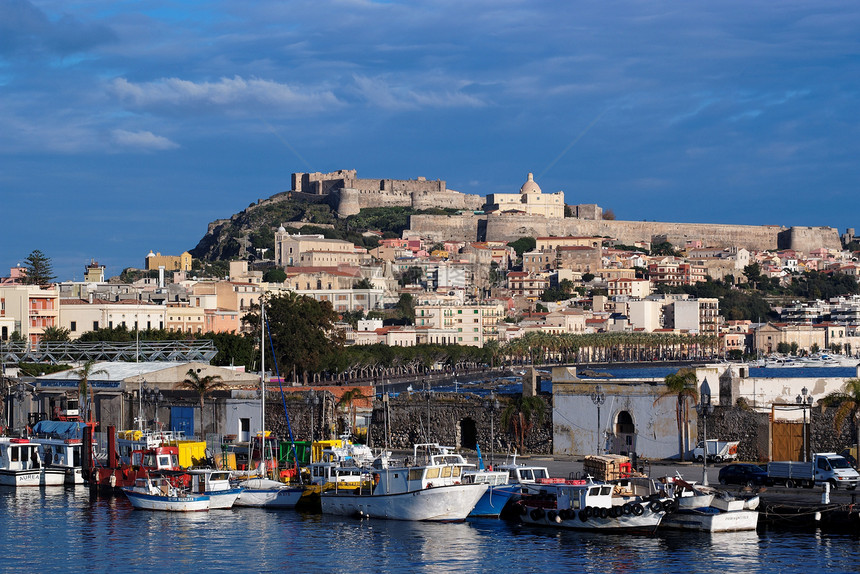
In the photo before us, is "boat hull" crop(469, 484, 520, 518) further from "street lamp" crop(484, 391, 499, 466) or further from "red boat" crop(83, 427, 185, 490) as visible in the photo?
"red boat" crop(83, 427, 185, 490)

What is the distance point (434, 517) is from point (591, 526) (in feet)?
11.0

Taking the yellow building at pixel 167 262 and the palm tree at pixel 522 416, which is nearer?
the palm tree at pixel 522 416

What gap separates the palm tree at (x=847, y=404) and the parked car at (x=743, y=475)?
2397 millimetres

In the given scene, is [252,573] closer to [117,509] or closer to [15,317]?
[117,509]

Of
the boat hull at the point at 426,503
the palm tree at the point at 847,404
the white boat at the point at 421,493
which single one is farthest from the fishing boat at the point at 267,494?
the palm tree at the point at 847,404

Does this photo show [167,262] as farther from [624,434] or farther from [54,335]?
[624,434]

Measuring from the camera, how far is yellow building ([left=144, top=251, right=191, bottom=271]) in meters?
156

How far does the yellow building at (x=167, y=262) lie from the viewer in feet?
512

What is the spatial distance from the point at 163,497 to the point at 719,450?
12839mm

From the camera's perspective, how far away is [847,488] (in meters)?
28.1

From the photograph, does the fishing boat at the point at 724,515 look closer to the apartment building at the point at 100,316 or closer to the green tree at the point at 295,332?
the green tree at the point at 295,332

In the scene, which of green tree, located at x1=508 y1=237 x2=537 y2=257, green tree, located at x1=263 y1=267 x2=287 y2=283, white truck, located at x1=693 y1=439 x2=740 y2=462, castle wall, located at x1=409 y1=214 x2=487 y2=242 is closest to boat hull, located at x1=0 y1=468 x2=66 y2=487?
white truck, located at x1=693 y1=439 x2=740 y2=462

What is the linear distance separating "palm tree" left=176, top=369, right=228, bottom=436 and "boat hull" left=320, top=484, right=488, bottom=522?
1003cm

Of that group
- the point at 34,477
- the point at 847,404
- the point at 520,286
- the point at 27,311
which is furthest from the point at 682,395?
the point at 520,286
